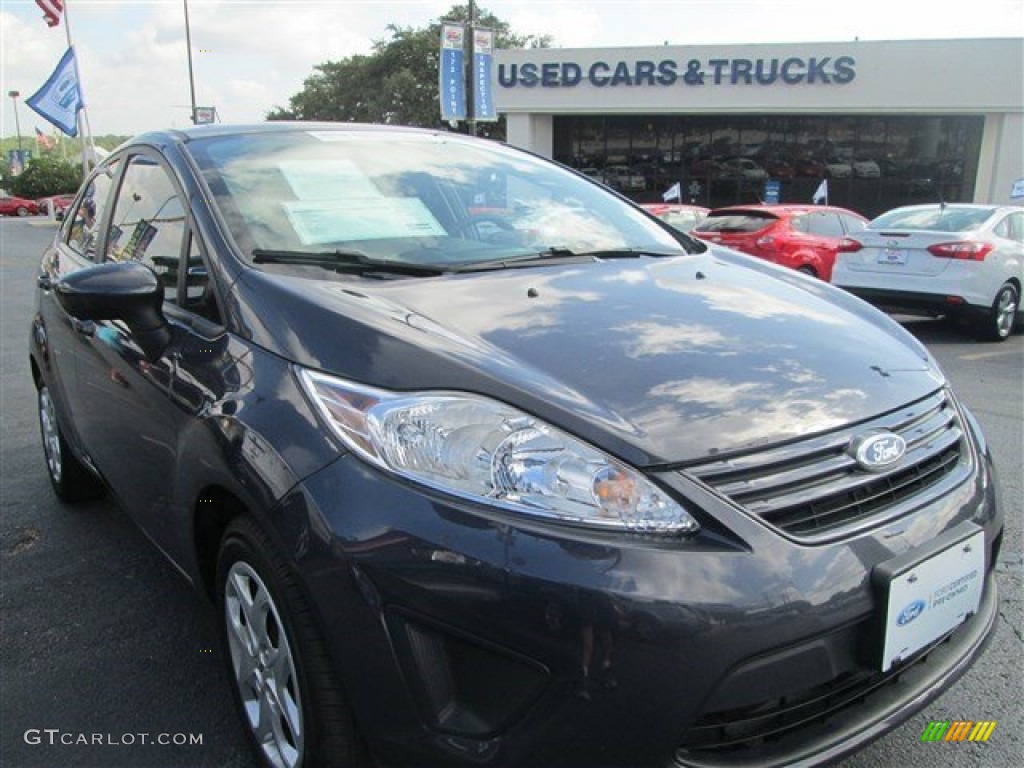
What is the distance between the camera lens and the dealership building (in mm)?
24406

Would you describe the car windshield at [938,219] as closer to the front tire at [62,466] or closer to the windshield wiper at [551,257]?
the windshield wiper at [551,257]

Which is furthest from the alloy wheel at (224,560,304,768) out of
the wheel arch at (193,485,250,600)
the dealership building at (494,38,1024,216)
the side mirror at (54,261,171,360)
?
the dealership building at (494,38,1024,216)

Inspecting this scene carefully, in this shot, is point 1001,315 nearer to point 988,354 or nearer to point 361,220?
point 988,354

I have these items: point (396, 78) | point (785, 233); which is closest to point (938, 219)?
point (785, 233)

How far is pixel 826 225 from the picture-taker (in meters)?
11.7

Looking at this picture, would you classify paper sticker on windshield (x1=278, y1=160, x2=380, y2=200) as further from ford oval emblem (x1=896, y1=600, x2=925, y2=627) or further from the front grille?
ford oval emblem (x1=896, y1=600, x2=925, y2=627)

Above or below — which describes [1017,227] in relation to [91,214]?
below

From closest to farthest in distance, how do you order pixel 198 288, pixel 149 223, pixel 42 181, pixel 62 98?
pixel 198 288 < pixel 149 223 < pixel 62 98 < pixel 42 181

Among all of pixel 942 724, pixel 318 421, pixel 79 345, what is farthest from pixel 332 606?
pixel 79 345

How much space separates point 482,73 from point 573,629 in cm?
2196

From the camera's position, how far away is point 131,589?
3.04m

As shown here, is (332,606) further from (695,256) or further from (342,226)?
(695,256)

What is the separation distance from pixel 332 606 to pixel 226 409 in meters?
0.58

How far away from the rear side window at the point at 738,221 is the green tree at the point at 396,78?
122 ft
